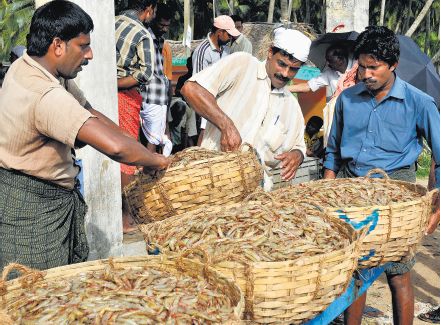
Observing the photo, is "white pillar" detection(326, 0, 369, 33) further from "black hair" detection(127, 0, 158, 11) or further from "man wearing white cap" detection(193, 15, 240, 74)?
"black hair" detection(127, 0, 158, 11)

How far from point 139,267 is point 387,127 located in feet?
8.04

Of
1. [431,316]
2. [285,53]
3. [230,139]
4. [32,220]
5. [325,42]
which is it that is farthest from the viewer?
[325,42]

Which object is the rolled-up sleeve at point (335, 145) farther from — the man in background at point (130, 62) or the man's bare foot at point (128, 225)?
the man's bare foot at point (128, 225)

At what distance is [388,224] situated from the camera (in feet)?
11.9

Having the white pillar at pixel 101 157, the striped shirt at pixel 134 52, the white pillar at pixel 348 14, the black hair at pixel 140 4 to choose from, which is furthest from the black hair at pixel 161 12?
the white pillar at pixel 348 14

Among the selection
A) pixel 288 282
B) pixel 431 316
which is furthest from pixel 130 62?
pixel 288 282

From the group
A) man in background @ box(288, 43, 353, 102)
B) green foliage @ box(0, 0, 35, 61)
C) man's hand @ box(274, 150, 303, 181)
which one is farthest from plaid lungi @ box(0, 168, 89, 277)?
green foliage @ box(0, 0, 35, 61)

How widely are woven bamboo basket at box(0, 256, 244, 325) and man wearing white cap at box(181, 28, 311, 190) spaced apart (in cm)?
152

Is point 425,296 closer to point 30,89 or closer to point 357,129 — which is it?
point 357,129

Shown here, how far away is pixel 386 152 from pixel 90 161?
7.15 ft

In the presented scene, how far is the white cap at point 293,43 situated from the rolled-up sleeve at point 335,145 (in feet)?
2.44

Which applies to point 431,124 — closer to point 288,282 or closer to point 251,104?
point 251,104

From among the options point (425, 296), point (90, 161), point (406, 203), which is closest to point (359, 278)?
point (406, 203)

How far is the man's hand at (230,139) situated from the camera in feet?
13.8
